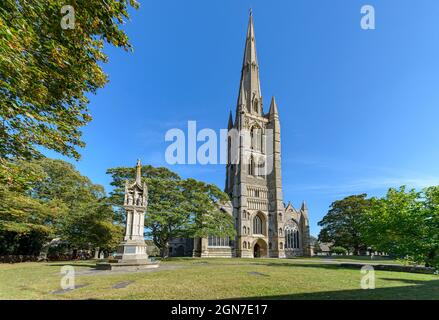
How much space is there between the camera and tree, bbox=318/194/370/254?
47.3 metres

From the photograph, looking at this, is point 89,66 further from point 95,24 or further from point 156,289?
point 156,289

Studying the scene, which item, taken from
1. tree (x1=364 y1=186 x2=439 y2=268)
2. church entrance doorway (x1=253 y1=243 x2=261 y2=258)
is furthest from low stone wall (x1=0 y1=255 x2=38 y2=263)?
church entrance doorway (x1=253 y1=243 x2=261 y2=258)

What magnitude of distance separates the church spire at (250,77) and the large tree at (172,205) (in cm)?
3583

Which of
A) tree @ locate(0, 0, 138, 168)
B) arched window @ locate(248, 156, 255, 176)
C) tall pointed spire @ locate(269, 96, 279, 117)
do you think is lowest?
tree @ locate(0, 0, 138, 168)

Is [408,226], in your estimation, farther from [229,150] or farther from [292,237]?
[229,150]

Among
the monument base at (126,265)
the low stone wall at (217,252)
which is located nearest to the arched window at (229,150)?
the low stone wall at (217,252)

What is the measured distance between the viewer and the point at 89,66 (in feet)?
22.2

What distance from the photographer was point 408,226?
12.1 m

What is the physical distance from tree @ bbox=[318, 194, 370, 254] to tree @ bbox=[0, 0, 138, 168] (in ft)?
168

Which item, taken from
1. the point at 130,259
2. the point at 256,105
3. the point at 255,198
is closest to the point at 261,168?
the point at 255,198

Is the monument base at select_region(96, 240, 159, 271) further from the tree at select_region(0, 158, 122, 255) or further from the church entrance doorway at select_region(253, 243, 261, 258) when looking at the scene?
the church entrance doorway at select_region(253, 243, 261, 258)

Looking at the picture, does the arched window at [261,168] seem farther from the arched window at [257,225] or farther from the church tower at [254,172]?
the arched window at [257,225]

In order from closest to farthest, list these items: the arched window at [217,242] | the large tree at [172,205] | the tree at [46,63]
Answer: the tree at [46,63] → the large tree at [172,205] → the arched window at [217,242]

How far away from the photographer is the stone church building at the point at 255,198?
47.0 meters
